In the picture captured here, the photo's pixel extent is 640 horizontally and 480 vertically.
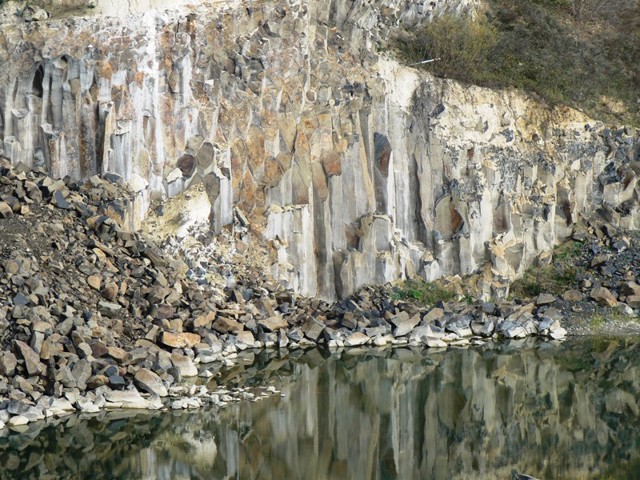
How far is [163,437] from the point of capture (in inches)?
742

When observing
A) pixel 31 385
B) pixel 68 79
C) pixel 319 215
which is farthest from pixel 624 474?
pixel 68 79

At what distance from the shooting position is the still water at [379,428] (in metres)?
17.8

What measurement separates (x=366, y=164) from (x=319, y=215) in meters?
1.93

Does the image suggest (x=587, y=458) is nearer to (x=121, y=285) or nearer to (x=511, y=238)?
(x=121, y=285)

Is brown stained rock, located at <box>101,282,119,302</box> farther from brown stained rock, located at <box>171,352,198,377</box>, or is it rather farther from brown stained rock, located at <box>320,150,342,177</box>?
brown stained rock, located at <box>320,150,342,177</box>

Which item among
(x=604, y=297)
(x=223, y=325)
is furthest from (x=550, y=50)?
(x=223, y=325)

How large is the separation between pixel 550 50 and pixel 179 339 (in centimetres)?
1700

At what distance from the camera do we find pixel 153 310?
2358 cm

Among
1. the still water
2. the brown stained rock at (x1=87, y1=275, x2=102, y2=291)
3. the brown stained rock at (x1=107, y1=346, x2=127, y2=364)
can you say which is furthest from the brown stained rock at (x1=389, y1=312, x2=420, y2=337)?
the brown stained rock at (x1=107, y1=346, x2=127, y2=364)

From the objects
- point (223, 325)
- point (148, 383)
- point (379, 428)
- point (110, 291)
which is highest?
point (110, 291)

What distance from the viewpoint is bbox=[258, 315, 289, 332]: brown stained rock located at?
25.2 m

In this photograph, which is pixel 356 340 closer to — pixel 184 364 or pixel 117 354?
pixel 184 364

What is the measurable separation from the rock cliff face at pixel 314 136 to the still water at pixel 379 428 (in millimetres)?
4890

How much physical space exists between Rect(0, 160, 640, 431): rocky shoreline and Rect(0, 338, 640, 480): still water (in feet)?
2.37
